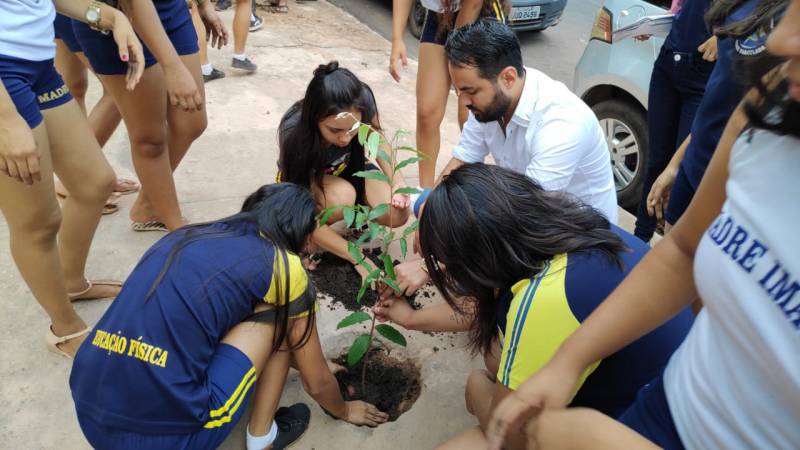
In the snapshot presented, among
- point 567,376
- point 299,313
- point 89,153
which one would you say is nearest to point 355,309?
point 299,313

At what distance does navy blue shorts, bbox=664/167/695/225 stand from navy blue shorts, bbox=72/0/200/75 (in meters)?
2.13

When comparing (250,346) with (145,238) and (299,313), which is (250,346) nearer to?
(299,313)

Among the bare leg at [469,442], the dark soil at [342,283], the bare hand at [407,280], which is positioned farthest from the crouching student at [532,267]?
the dark soil at [342,283]

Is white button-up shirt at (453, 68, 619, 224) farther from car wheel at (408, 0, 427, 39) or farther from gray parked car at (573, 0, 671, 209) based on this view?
car wheel at (408, 0, 427, 39)

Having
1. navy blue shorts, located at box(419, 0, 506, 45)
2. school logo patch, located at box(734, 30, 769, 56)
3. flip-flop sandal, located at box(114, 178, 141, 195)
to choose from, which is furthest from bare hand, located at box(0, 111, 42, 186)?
school logo patch, located at box(734, 30, 769, 56)

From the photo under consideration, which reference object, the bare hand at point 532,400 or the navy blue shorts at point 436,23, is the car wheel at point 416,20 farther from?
the bare hand at point 532,400

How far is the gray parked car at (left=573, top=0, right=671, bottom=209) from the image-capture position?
3.39 m

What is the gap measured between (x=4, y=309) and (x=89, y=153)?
84 cm

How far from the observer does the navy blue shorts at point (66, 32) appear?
2459 millimetres

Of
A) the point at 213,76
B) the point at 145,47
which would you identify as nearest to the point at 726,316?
the point at 145,47

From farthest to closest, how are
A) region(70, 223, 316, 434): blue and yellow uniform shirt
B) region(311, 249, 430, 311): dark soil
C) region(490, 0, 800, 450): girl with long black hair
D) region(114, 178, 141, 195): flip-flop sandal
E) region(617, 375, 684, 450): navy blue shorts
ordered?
region(114, 178, 141, 195): flip-flop sandal, region(311, 249, 430, 311): dark soil, region(70, 223, 316, 434): blue and yellow uniform shirt, region(617, 375, 684, 450): navy blue shorts, region(490, 0, 800, 450): girl with long black hair

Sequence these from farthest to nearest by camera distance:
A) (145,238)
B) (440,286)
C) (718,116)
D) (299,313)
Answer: (145,238)
(718,116)
(299,313)
(440,286)

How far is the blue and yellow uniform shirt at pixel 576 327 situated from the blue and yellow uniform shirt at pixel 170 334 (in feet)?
2.26

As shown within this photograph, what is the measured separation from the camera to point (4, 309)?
7.73 feet
